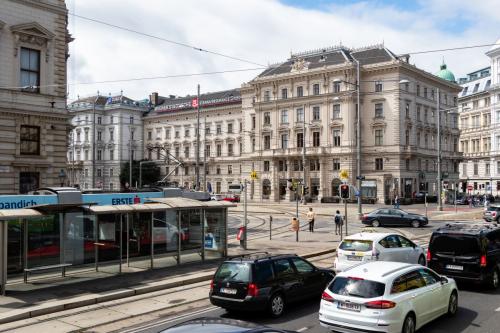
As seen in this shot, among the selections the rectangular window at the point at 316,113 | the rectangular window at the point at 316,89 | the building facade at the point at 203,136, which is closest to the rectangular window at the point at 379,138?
the rectangular window at the point at 316,113

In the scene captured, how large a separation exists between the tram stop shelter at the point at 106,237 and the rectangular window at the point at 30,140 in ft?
40.6

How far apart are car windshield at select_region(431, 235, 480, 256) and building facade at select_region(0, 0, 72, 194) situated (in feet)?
70.7

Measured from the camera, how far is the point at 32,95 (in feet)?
95.3

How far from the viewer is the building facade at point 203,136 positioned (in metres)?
99.8

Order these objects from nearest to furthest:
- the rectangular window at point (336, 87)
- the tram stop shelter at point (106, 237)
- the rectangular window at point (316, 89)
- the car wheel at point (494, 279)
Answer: the car wheel at point (494, 279) < the tram stop shelter at point (106, 237) < the rectangular window at point (336, 87) < the rectangular window at point (316, 89)

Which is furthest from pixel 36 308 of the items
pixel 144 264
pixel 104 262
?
pixel 144 264

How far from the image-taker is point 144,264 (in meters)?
19.9

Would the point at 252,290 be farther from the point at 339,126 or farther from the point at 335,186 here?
the point at 339,126

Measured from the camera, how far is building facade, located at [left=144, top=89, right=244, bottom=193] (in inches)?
3927

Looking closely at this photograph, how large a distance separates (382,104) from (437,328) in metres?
70.8

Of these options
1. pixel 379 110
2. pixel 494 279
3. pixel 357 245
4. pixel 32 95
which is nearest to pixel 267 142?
pixel 379 110

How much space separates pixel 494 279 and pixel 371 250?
3702 millimetres

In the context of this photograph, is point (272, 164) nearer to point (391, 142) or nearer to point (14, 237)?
point (391, 142)

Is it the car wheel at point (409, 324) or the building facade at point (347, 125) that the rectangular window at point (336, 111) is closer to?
the building facade at point (347, 125)
